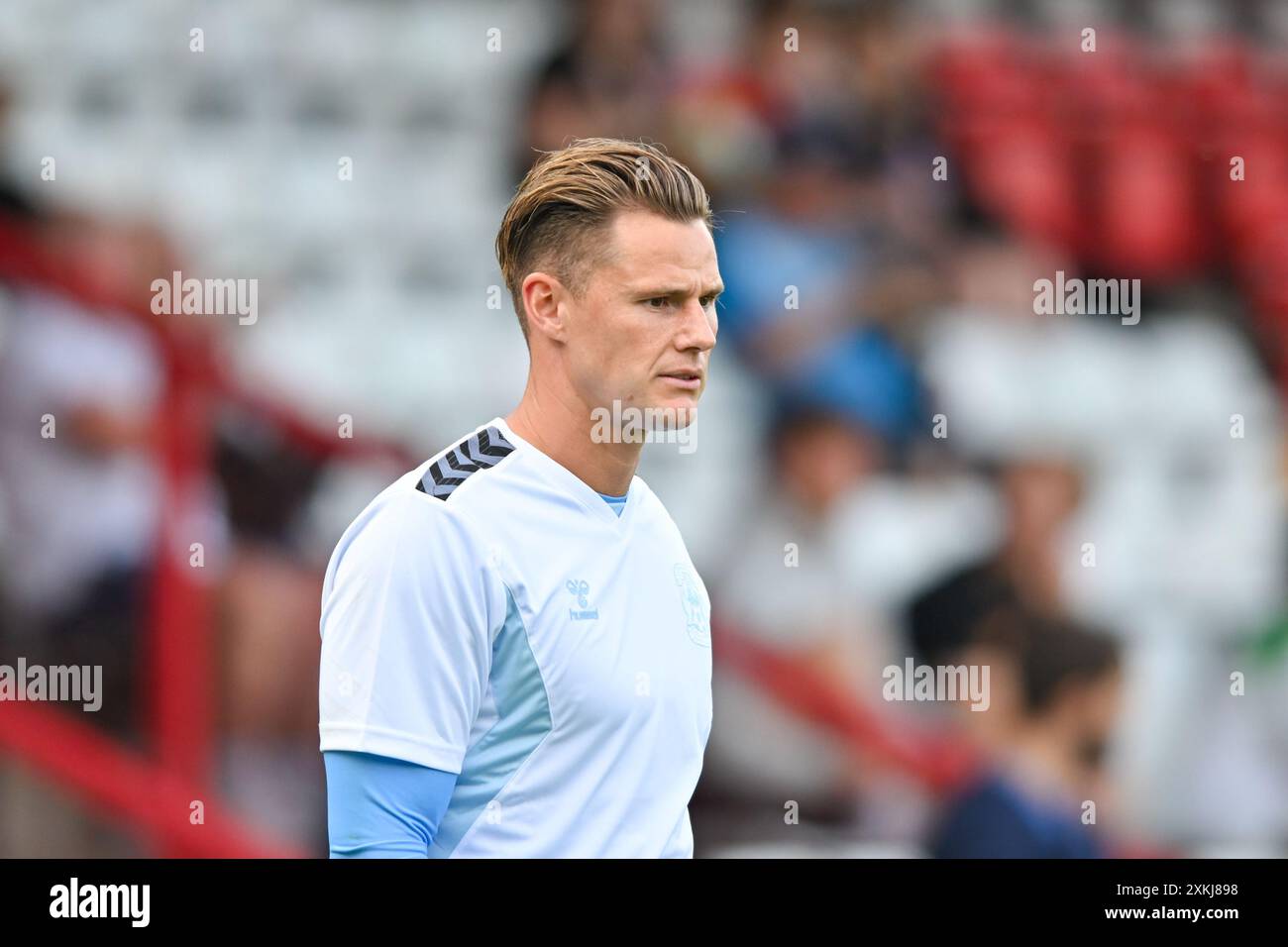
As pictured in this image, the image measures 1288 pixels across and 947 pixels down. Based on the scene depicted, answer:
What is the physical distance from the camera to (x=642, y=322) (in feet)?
5.81

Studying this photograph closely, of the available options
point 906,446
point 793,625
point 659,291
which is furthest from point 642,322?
point 906,446

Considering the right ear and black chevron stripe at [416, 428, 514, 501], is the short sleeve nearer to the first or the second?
black chevron stripe at [416, 428, 514, 501]

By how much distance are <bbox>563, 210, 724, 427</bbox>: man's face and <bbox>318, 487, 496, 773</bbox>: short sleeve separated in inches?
9.7

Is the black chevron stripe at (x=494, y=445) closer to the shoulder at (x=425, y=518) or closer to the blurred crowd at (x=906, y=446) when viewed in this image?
the shoulder at (x=425, y=518)

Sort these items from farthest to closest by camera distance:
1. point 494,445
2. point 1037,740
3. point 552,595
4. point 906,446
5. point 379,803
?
point 906,446
point 1037,740
point 494,445
point 552,595
point 379,803

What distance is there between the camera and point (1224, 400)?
6027mm

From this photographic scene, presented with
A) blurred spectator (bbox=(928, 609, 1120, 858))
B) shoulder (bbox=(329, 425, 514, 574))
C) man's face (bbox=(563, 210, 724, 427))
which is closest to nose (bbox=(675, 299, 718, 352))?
man's face (bbox=(563, 210, 724, 427))

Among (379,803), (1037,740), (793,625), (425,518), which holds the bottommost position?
(1037,740)

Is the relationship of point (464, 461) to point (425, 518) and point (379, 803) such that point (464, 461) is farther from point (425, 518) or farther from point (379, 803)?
point (379, 803)

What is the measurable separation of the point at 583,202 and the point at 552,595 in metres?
0.42

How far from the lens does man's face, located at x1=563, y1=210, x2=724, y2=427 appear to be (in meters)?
1.77

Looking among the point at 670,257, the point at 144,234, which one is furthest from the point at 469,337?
Result: the point at 670,257

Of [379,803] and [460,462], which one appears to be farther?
[460,462]

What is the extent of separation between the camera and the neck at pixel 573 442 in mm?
1814
